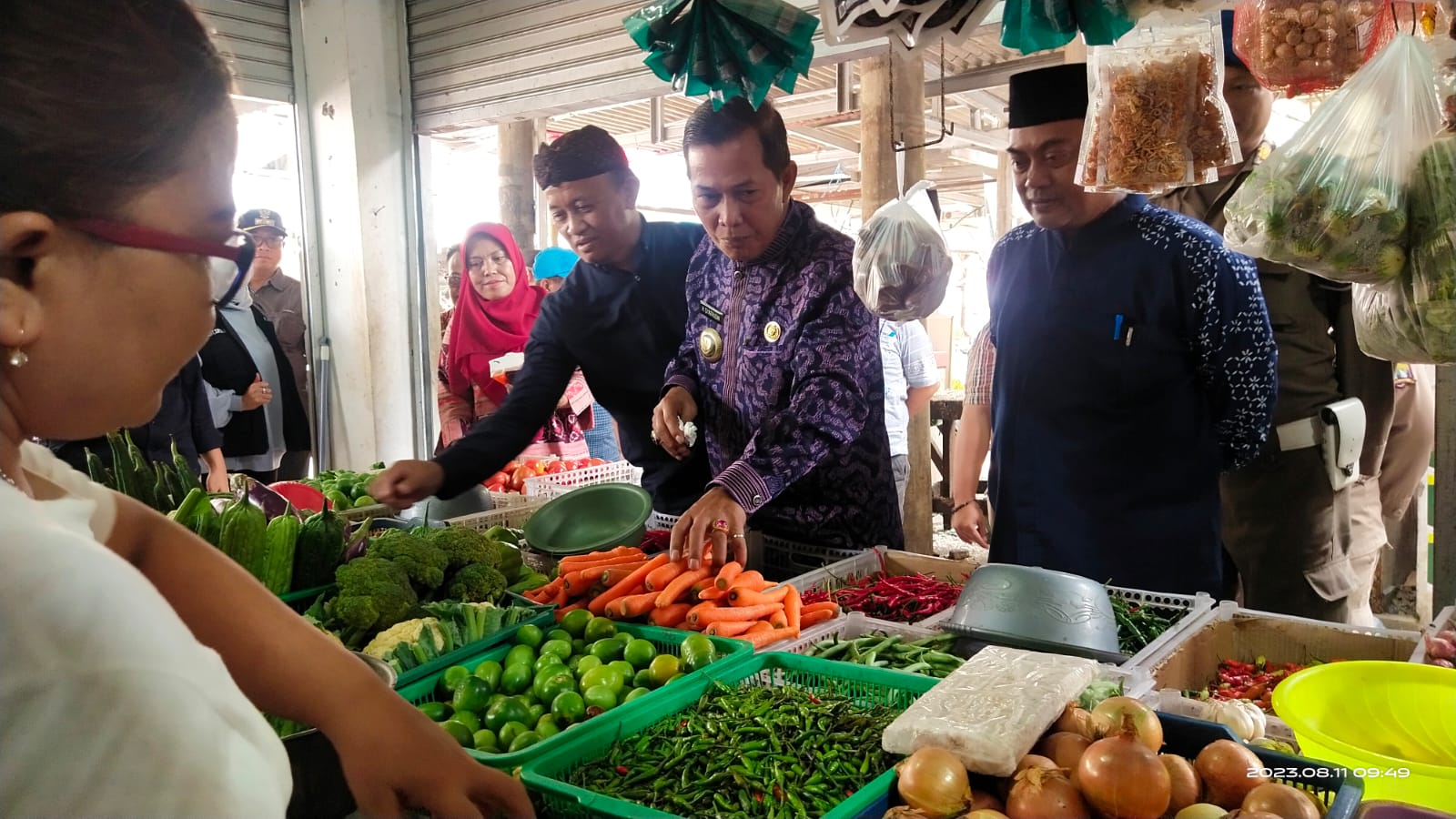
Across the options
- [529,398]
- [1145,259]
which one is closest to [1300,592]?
[1145,259]

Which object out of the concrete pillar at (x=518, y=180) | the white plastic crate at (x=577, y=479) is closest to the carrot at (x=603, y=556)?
the white plastic crate at (x=577, y=479)

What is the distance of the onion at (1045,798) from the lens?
1.11m

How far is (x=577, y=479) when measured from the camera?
3984 millimetres

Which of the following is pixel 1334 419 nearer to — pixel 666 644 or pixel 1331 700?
pixel 1331 700

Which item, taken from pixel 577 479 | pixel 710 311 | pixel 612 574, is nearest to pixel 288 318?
pixel 577 479

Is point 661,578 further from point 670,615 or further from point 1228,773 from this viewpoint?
point 1228,773

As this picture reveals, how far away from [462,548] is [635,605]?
1.49ft

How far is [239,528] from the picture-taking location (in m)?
1.82

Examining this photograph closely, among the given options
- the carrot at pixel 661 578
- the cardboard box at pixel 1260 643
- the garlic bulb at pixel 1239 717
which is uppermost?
the carrot at pixel 661 578

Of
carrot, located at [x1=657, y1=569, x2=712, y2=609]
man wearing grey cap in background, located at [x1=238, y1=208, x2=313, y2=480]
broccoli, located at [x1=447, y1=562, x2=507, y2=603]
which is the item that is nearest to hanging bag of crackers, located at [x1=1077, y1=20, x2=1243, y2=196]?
carrot, located at [x1=657, y1=569, x2=712, y2=609]

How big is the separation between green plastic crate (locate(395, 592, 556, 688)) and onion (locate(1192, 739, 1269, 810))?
121 cm

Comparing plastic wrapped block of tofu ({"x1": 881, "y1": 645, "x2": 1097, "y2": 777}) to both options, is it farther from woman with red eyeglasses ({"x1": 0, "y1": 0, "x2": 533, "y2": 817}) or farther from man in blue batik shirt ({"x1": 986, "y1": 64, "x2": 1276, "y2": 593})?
man in blue batik shirt ({"x1": 986, "y1": 64, "x2": 1276, "y2": 593})

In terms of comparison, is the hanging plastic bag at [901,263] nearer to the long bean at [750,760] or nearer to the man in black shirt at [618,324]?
the man in black shirt at [618,324]

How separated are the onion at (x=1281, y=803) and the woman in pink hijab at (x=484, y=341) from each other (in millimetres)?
4050
